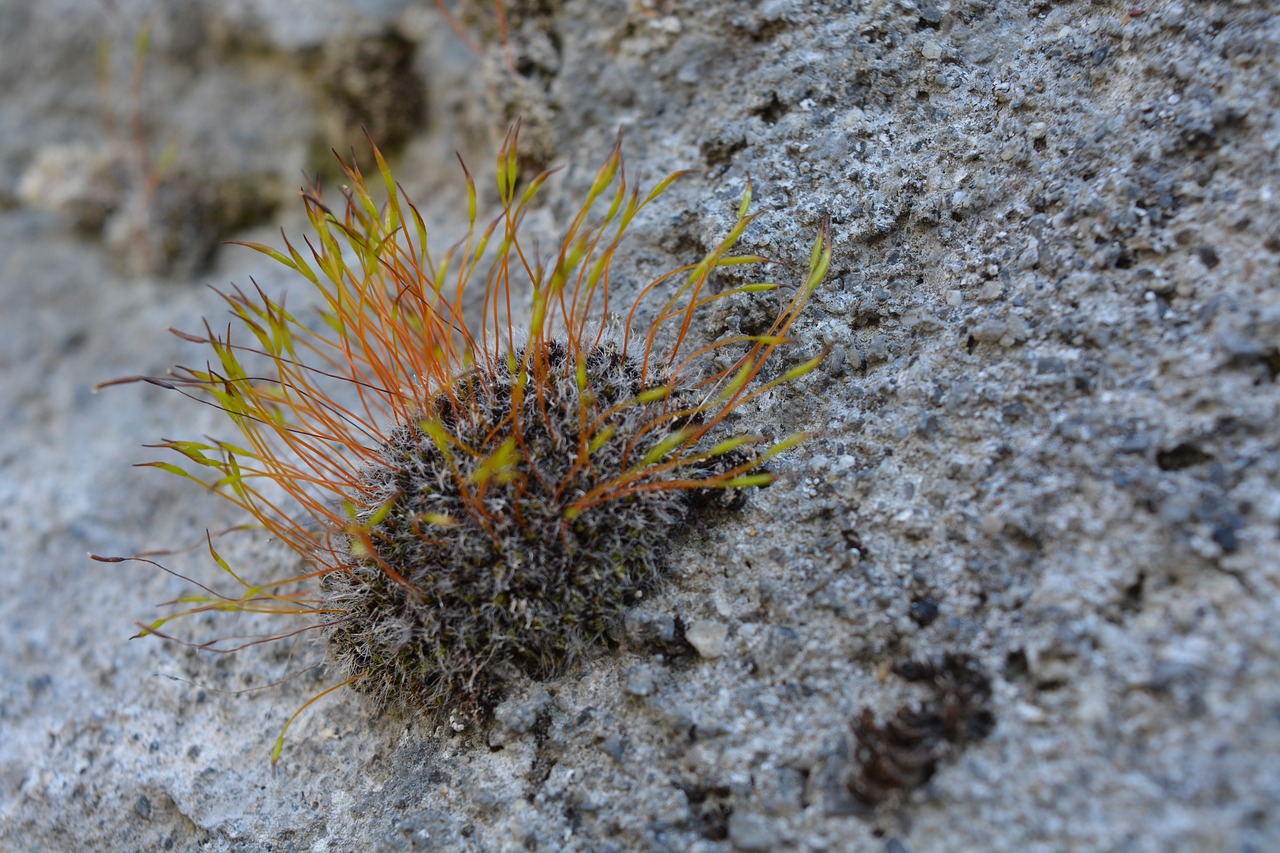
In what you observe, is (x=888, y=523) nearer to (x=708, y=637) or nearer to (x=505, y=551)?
(x=708, y=637)

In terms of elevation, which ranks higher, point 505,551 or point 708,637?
point 505,551

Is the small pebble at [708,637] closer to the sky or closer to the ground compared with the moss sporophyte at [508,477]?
closer to the ground

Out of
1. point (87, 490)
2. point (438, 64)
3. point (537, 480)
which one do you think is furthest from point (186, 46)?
point (537, 480)

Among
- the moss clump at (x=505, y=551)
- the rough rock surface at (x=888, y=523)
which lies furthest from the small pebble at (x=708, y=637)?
the moss clump at (x=505, y=551)

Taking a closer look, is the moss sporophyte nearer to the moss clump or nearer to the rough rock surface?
the moss clump

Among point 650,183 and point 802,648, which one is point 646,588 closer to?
point 802,648

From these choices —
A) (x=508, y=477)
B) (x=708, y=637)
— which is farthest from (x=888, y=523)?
(x=508, y=477)

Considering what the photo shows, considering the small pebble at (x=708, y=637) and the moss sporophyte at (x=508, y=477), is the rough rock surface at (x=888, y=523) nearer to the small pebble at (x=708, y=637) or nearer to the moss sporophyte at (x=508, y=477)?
the small pebble at (x=708, y=637)

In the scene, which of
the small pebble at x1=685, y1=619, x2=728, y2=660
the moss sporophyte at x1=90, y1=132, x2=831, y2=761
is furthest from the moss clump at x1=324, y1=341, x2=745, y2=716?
the small pebble at x1=685, y1=619, x2=728, y2=660
